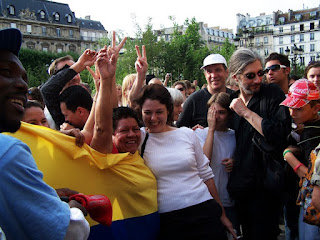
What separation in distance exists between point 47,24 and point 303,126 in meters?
69.5

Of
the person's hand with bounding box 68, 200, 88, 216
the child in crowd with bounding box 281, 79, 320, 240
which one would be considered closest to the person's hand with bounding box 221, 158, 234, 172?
the child in crowd with bounding box 281, 79, 320, 240

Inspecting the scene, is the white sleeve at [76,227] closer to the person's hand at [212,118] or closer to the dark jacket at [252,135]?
the dark jacket at [252,135]

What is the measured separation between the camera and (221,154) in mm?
3588

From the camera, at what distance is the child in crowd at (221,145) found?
11.5ft

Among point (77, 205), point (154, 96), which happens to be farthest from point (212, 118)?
point (77, 205)

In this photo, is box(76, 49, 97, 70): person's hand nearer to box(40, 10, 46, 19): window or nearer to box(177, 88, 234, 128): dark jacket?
box(177, 88, 234, 128): dark jacket

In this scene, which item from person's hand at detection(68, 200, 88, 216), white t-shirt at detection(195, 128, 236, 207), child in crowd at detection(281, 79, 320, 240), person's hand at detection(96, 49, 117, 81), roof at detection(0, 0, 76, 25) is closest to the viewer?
person's hand at detection(68, 200, 88, 216)

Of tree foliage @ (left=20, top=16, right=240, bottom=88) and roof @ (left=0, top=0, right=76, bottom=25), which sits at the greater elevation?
roof @ (left=0, top=0, right=76, bottom=25)

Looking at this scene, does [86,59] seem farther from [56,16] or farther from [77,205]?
[56,16]

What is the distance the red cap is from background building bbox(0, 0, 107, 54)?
63580 mm

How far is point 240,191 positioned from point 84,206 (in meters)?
2.10

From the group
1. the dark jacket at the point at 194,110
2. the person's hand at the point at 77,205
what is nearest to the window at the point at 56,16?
the dark jacket at the point at 194,110

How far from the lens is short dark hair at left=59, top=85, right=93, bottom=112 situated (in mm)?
2881

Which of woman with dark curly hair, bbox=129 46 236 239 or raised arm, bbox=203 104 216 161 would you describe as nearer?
woman with dark curly hair, bbox=129 46 236 239
